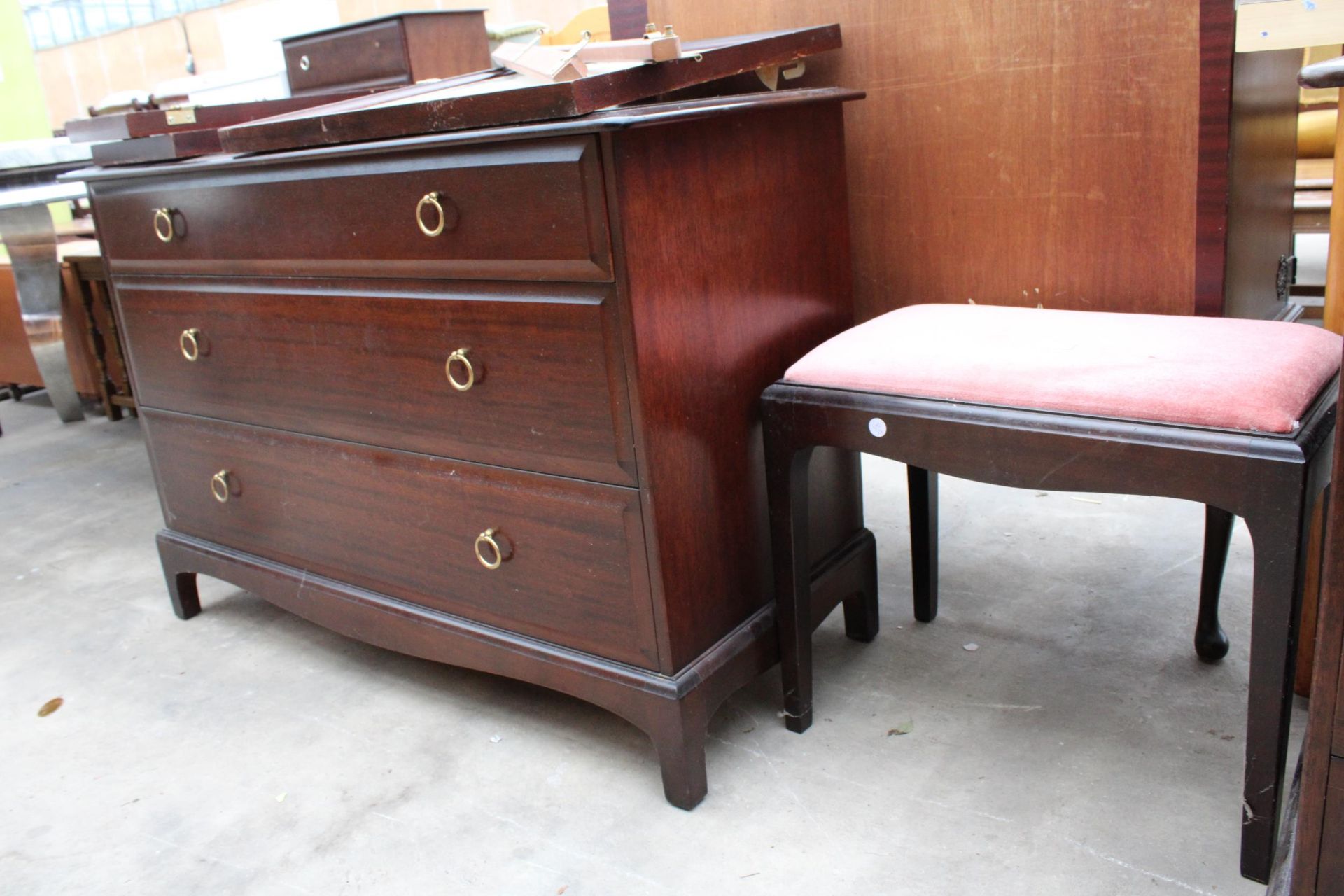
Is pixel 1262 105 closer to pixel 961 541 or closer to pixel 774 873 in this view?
pixel 961 541

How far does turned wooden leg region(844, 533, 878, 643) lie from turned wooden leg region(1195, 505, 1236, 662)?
0.49 metres

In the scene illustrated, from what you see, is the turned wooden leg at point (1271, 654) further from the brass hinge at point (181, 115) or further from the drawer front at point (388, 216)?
the brass hinge at point (181, 115)

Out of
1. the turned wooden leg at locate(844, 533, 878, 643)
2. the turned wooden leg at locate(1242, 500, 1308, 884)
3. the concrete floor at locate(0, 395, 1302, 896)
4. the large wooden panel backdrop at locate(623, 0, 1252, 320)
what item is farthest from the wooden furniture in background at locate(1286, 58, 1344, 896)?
the turned wooden leg at locate(844, 533, 878, 643)

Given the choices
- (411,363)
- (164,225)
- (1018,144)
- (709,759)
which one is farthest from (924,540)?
(164,225)

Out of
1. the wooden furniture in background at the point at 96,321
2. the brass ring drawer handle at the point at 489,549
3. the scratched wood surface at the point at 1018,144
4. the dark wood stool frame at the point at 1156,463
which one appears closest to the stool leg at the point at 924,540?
the scratched wood surface at the point at 1018,144

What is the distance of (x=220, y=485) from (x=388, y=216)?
2.47 ft

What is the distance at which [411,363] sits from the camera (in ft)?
5.01

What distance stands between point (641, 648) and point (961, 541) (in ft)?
3.09

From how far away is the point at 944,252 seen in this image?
1628 mm

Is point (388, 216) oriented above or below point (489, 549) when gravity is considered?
above

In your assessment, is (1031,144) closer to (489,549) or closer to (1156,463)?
(1156,463)

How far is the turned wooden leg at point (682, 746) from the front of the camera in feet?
4.58

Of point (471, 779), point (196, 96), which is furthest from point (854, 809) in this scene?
point (196, 96)

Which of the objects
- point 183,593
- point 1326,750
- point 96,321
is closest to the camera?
point 1326,750
